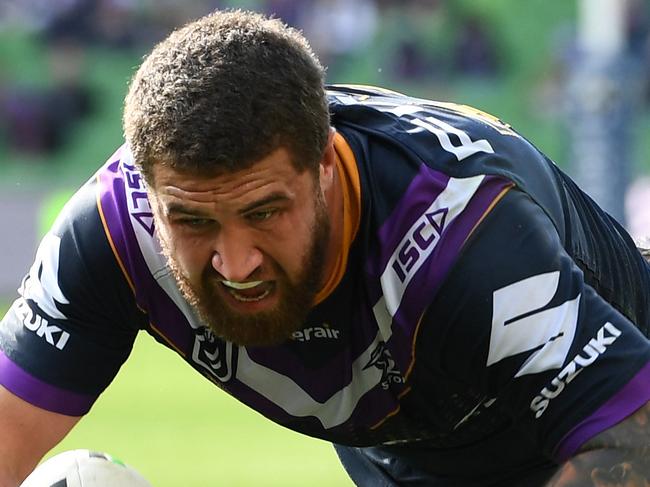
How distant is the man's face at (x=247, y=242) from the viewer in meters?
3.37

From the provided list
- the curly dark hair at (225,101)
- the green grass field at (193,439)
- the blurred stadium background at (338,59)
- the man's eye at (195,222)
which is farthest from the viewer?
the blurred stadium background at (338,59)

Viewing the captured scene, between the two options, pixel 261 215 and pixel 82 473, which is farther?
pixel 82 473

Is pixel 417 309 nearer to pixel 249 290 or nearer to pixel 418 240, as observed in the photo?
pixel 418 240

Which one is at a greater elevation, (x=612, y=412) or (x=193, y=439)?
(x=612, y=412)

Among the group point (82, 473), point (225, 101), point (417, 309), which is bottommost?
point (82, 473)

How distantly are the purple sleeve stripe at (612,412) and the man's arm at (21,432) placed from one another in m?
1.41

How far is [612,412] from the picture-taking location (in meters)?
3.35

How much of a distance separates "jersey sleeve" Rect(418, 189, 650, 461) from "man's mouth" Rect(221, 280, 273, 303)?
0.40m

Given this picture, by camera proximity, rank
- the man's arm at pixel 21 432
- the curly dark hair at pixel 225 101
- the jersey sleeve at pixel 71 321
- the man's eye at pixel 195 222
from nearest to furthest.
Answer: the curly dark hair at pixel 225 101
the man's eye at pixel 195 222
the jersey sleeve at pixel 71 321
the man's arm at pixel 21 432

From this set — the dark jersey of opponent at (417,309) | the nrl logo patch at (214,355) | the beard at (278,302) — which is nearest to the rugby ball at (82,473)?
the dark jersey of opponent at (417,309)

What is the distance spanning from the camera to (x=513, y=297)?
11.1 ft

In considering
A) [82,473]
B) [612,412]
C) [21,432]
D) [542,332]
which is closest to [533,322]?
[542,332]

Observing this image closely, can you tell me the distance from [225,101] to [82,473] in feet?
4.05

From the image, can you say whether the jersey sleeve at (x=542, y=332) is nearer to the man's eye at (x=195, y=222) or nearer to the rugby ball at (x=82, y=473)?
the man's eye at (x=195, y=222)
